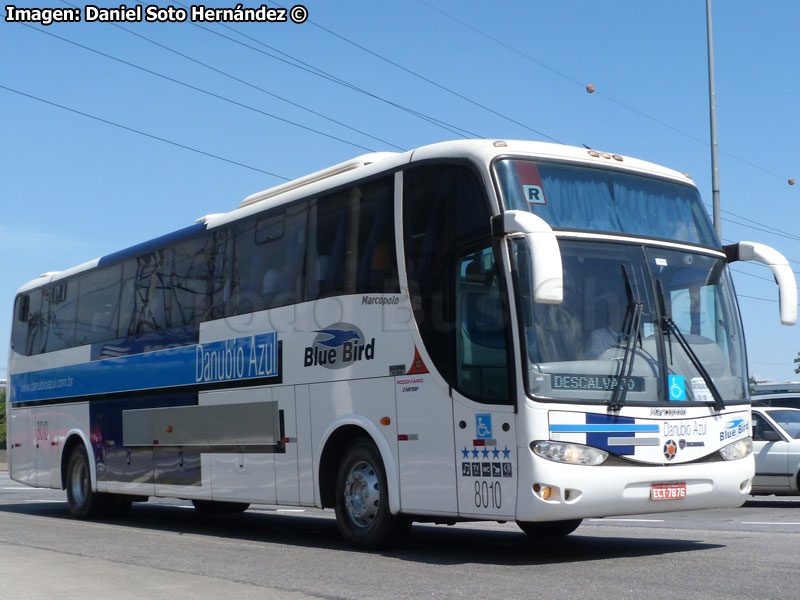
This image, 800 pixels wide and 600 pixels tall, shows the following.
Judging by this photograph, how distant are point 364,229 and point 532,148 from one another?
208 centimetres

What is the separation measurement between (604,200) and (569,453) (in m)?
2.44

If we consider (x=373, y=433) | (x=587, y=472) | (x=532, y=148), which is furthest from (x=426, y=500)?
(x=532, y=148)

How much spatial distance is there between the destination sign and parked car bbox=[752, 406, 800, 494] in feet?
28.5

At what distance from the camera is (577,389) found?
9023 mm

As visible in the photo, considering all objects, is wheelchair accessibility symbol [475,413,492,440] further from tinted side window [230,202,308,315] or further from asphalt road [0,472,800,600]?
tinted side window [230,202,308,315]

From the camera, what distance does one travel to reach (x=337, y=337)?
11312 millimetres

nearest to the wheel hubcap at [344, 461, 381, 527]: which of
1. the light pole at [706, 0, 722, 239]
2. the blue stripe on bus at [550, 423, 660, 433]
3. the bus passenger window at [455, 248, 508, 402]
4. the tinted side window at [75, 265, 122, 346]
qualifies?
the bus passenger window at [455, 248, 508, 402]

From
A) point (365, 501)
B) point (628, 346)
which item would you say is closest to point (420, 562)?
point (365, 501)

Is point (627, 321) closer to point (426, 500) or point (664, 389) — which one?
point (664, 389)

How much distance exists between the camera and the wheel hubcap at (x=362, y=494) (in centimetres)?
1070

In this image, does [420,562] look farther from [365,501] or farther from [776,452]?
[776,452]

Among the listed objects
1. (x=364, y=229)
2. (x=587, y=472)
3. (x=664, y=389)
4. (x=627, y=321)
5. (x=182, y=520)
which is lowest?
(x=182, y=520)

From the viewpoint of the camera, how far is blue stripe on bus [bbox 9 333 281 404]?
41.8 ft

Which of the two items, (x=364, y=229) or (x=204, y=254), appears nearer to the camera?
(x=364, y=229)
